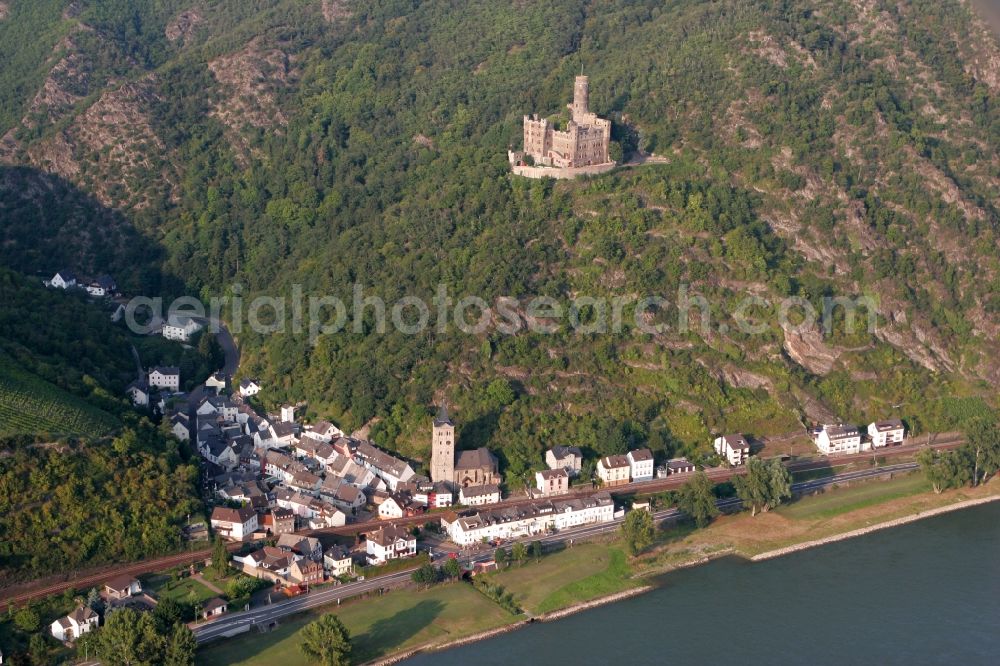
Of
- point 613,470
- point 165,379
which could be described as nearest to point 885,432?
point 613,470

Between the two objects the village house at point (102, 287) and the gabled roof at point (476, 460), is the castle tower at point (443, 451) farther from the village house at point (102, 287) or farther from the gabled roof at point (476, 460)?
the village house at point (102, 287)

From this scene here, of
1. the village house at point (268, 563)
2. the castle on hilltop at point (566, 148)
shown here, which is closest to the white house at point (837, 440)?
the castle on hilltop at point (566, 148)

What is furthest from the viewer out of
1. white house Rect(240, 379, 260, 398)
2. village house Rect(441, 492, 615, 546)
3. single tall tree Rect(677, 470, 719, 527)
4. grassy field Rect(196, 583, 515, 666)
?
white house Rect(240, 379, 260, 398)

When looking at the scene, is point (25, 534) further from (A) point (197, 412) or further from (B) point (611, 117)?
(B) point (611, 117)

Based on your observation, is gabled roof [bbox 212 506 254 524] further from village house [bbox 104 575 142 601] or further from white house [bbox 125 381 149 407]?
white house [bbox 125 381 149 407]

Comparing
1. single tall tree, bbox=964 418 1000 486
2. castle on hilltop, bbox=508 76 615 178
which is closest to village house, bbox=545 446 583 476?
castle on hilltop, bbox=508 76 615 178

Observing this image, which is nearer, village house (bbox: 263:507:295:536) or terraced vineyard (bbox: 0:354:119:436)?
terraced vineyard (bbox: 0:354:119:436)

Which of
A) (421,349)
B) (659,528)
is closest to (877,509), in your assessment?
(659,528)
